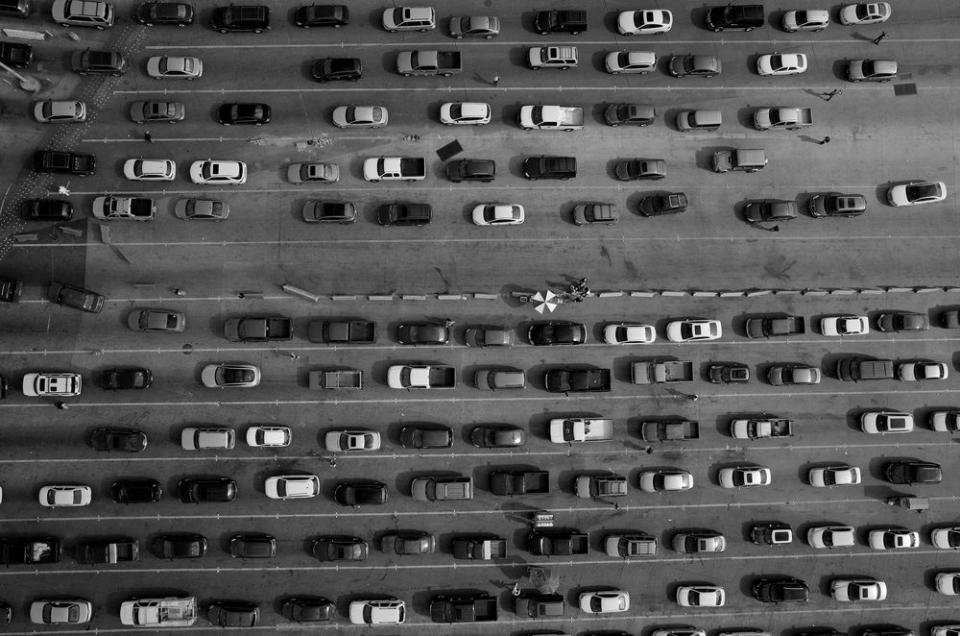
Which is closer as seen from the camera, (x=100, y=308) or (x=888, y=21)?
(x=100, y=308)

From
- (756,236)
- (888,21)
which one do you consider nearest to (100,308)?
(756,236)

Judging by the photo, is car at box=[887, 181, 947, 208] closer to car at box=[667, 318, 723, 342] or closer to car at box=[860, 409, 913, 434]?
car at box=[860, 409, 913, 434]

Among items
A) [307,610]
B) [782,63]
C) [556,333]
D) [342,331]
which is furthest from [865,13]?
[307,610]

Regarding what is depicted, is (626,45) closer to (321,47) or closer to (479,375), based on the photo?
(321,47)

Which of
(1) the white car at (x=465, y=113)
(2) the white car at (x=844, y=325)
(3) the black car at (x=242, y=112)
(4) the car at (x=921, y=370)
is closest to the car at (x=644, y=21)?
(1) the white car at (x=465, y=113)

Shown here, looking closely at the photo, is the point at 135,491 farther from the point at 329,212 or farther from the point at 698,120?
the point at 698,120

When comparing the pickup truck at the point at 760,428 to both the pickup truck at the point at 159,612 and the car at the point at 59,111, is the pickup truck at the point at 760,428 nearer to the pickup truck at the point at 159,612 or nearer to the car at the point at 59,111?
the pickup truck at the point at 159,612
